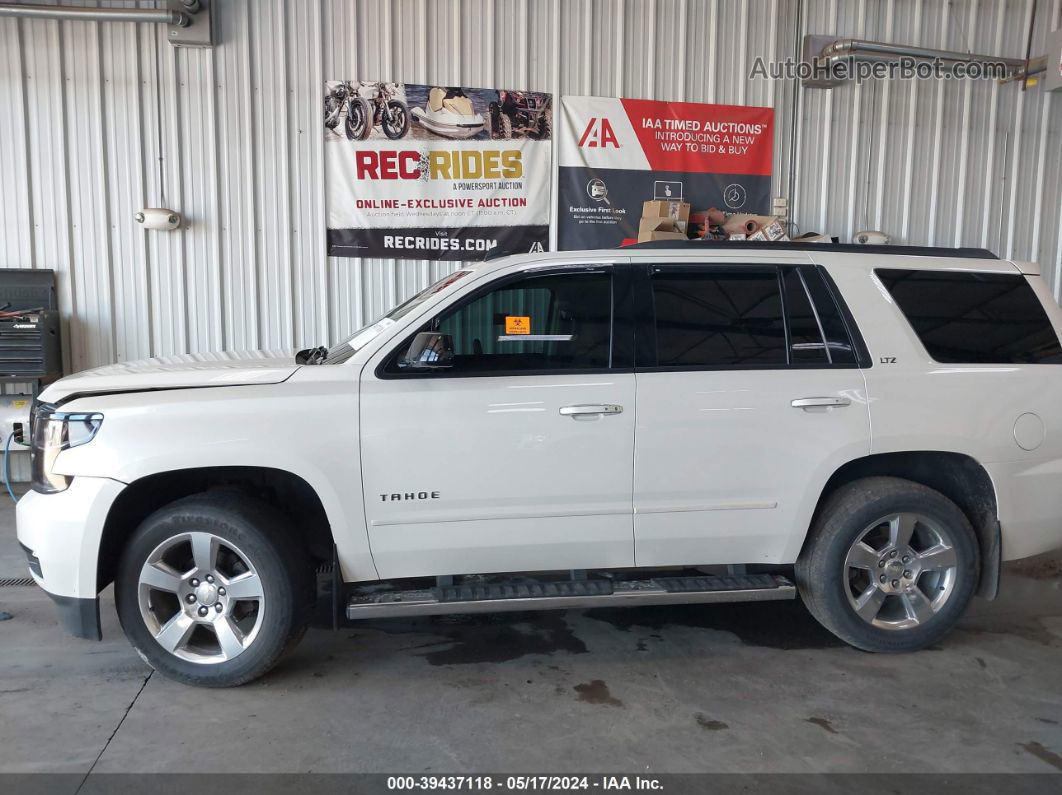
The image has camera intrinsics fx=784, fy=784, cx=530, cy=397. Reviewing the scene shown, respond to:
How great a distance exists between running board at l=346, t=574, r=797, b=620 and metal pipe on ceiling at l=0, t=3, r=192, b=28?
18.2 feet

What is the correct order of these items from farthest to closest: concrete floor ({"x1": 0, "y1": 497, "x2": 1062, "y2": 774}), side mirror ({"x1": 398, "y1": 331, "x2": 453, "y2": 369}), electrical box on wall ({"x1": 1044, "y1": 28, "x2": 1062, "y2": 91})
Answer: electrical box on wall ({"x1": 1044, "y1": 28, "x2": 1062, "y2": 91})
side mirror ({"x1": 398, "y1": 331, "x2": 453, "y2": 369})
concrete floor ({"x1": 0, "y1": 497, "x2": 1062, "y2": 774})

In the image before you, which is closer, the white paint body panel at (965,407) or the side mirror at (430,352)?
the side mirror at (430,352)

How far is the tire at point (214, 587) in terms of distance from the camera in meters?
3.47

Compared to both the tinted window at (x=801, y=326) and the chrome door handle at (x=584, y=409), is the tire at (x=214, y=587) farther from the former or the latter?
the tinted window at (x=801, y=326)

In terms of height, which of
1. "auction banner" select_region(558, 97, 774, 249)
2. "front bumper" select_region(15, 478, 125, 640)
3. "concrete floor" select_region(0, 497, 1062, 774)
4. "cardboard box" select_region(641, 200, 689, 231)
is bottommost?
"concrete floor" select_region(0, 497, 1062, 774)

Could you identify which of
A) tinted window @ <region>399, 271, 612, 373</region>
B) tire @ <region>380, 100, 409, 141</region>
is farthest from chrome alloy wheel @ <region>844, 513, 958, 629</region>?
tire @ <region>380, 100, 409, 141</region>

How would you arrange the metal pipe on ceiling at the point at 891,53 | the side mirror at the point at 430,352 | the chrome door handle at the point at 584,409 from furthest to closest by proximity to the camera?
the metal pipe on ceiling at the point at 891,53
the chrome door handle at the point at 584,409
the side mirror at the point at 430,352

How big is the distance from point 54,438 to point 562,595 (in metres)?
2.40

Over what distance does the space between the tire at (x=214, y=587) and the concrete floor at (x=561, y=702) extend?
0.17 m

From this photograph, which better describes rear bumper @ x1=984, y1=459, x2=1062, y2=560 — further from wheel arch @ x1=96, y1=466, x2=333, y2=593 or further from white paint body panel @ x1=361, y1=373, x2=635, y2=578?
wheel arch @ x1=96, y1=466, x2=333, y2=593

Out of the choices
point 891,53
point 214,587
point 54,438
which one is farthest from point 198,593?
point 891,53

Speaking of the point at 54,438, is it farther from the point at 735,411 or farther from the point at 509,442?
the point at 735,411

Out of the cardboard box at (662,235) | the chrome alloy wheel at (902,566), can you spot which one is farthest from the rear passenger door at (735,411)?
the cardboard box at (662,235)

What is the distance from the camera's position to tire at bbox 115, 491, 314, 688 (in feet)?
11.4
